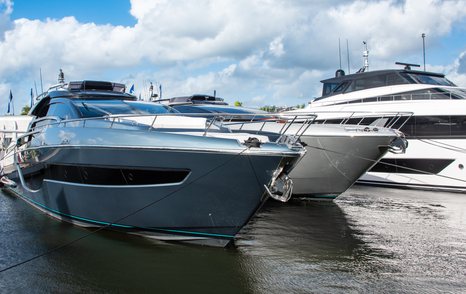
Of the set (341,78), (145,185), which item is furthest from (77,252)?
(341,78)

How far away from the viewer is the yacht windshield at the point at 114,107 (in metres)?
7.93

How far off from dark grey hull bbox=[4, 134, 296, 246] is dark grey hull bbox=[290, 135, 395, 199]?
4.24 m

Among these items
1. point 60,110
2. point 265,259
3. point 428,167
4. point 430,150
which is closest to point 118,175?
point 265,259

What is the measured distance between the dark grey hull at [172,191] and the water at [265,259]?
1.04 feet

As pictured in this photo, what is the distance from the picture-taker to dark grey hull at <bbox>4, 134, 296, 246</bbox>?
5.99 meters

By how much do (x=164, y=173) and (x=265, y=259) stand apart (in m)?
1.83

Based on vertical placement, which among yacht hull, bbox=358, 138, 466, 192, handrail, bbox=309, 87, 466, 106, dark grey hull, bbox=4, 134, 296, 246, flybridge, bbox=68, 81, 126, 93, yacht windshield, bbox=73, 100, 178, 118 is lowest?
yacht hull, bbox=358, 138, 466, 192

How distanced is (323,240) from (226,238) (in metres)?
1.90

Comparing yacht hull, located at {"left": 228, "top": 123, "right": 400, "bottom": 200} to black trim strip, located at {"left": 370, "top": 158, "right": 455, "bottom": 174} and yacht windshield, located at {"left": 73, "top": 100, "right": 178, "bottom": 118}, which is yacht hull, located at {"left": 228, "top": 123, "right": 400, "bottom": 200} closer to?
yacht windshield, located at {"left": 73, "top": 100, "right": 178, "bottom": 118}

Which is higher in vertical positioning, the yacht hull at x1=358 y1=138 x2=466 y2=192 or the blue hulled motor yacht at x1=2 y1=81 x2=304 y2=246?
the blue hulled motor yacht at x1=2 y1=81 x2=304 y2=246

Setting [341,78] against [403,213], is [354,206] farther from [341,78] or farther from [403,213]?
[341,78]

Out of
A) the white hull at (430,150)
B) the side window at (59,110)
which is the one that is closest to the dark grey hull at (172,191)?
the side window at (59,110)

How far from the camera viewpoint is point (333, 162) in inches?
412

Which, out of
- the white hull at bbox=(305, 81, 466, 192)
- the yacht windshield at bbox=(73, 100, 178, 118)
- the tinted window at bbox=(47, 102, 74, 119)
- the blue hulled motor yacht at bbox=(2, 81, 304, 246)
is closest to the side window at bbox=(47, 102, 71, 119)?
the tinted window at bbox=(47, 102, 74, 119)
